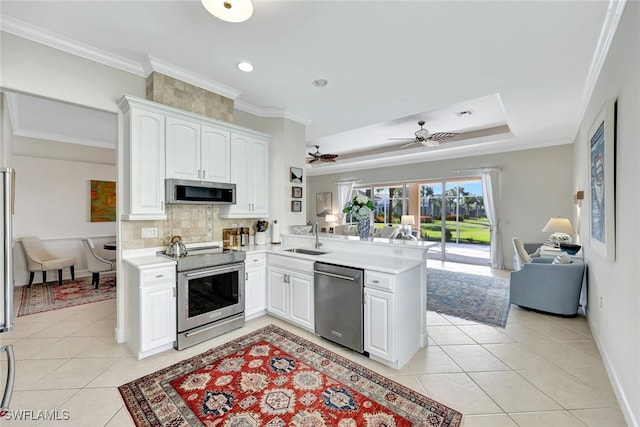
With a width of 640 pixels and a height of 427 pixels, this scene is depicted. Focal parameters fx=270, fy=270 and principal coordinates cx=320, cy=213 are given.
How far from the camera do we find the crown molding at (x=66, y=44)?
2.26 metres

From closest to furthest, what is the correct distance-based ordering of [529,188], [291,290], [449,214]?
[291,290] < [529,188] < [449,214]

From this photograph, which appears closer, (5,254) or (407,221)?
(5,254)

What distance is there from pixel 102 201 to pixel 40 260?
151 centimetres

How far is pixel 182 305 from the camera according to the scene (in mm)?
2682

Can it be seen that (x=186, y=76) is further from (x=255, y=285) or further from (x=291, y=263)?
(x=255, y=285)

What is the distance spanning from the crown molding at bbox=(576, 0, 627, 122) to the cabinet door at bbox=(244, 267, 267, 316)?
13.0ft

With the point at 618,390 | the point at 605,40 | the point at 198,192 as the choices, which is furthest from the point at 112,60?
the point at 618,390

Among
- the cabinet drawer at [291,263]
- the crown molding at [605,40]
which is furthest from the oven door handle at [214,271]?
the crown molding at [605,40]

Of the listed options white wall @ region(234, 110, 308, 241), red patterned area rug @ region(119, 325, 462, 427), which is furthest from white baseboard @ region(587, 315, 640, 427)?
white wall @ region(234, 110, 308, 241)

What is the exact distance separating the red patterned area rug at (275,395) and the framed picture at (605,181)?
1.87 metres

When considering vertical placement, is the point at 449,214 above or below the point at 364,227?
above

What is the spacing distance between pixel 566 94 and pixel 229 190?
14.9ft

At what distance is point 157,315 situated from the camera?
257 cm

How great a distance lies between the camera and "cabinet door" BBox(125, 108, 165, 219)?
105 inches
